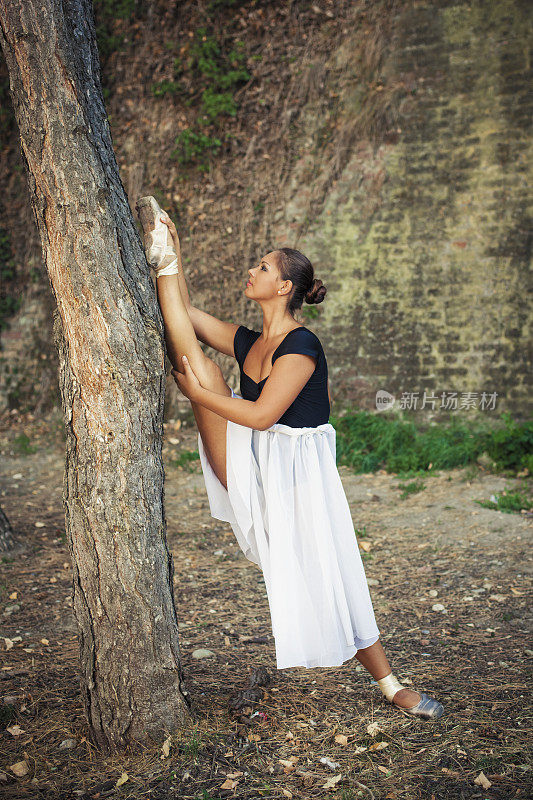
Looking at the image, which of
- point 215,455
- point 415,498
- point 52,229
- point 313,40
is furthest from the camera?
point 313,40

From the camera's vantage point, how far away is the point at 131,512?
7.97ft

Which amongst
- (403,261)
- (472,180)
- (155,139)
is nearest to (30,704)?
(403,261)

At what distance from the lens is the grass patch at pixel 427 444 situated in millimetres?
6332

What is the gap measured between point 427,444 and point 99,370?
198 inches

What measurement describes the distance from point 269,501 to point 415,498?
3549 millimetres

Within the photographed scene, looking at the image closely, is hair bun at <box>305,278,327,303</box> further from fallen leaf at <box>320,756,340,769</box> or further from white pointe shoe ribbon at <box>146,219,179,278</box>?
fallen leaf at <box>320,756,340,769</box>

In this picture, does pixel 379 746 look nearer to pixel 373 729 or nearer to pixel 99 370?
pixel 373 729

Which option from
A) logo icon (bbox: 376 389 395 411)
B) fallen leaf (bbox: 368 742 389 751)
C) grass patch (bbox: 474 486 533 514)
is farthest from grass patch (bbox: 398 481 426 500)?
fallen leaf (bbox: 368 742 389 751)

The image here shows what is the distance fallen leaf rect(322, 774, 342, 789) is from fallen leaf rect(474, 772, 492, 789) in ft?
1.58

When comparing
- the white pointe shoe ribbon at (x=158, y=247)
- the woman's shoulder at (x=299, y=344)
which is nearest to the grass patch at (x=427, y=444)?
the woman's shoulder at (x=299, y=344)

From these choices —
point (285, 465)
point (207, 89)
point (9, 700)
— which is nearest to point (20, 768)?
point (9, 700)

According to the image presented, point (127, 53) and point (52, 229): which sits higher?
point (127, 53)

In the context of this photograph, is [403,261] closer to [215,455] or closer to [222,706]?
[215,455]

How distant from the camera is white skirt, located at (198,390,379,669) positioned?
262 cm
